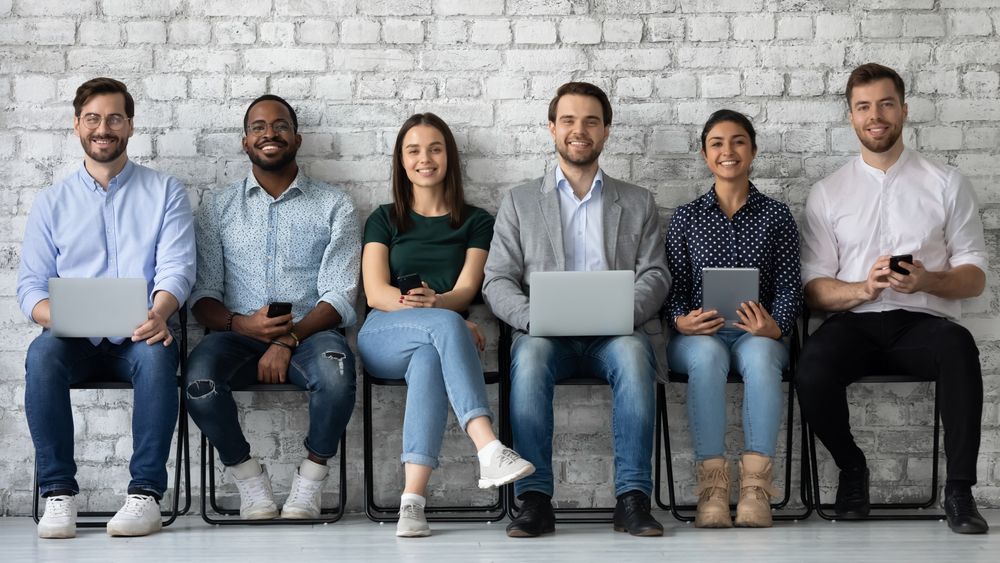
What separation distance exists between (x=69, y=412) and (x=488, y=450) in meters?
1.33

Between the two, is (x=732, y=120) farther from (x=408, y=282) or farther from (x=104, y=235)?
(x=104, y=235)

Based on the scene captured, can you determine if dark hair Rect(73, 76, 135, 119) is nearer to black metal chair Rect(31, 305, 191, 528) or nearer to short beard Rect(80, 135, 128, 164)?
short beard Rect(80, 135, 128, 164)

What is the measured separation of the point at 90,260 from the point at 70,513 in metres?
0.84

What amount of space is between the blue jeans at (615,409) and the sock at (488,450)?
0.16 metres

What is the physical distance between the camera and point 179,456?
357cm

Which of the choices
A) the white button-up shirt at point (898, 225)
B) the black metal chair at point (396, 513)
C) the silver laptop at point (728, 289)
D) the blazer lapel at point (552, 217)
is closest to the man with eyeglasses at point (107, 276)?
the black metal chair at point (396, 513)

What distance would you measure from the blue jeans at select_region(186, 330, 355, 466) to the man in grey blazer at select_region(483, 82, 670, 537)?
54cm

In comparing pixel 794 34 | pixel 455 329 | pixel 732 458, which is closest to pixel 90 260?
pixel 455 329

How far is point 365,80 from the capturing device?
3.88 m

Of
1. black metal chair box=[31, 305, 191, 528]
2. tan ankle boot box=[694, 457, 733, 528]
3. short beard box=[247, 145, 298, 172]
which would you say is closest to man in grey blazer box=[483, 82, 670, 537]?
tan ankle boot box=[694, 457, 733, 528]

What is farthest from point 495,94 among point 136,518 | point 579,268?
point 136,518

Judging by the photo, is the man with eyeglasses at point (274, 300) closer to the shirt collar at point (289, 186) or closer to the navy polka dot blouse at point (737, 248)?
the shirt collar at point (289, 186)

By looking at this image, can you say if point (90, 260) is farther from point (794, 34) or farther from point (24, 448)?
point (794, 34)

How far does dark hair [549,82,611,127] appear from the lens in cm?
368
